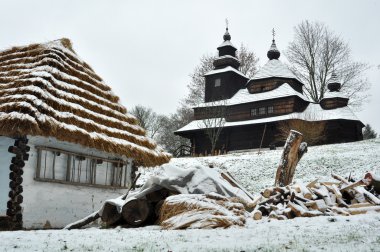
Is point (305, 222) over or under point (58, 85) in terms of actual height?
under

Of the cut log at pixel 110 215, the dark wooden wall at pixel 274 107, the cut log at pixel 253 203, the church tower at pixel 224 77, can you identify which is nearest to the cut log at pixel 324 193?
the cut log at pixel 253 203

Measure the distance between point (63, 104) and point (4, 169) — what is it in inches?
92.4

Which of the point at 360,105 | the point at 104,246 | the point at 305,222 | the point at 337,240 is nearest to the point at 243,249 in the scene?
the point at 337,240

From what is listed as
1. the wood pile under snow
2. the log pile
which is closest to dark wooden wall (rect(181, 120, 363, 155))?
the log pile

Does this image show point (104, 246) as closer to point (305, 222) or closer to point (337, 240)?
point (337, 240)

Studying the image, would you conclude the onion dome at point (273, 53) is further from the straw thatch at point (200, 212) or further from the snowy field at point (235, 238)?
the snowy field at point (235, 238)

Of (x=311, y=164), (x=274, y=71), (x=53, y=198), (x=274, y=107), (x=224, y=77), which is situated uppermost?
(x=274, y=71)

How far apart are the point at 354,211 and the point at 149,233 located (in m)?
4.50

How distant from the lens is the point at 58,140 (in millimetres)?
11367

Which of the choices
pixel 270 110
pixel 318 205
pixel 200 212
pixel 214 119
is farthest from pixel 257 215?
pixel 214 119

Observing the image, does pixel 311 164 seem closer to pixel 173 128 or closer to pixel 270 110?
pixel 270 110

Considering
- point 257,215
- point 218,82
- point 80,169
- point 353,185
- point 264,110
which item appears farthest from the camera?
point 218,82

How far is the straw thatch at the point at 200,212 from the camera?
710 centimetres

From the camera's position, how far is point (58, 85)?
12070 mm
